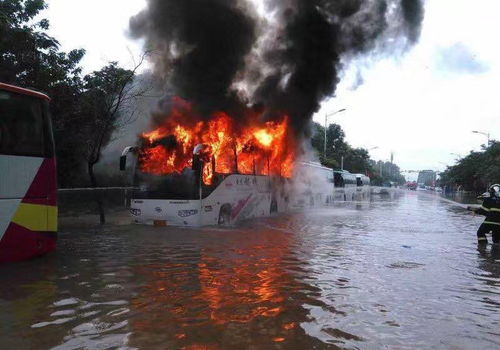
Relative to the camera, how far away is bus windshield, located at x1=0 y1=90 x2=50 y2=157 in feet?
24.2

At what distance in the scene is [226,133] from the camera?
1647 cm

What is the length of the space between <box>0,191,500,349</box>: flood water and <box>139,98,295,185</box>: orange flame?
315 centimetres

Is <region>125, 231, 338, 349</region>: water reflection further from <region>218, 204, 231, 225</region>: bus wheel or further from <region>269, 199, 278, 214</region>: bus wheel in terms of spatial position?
<region>269, 199, 278, 214</region>: bus wheel

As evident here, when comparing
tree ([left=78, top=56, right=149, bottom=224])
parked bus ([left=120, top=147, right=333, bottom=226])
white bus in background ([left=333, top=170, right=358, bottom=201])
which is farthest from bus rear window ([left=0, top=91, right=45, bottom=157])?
white bus in background ([left=333, top=170, right=358, bottom=201])

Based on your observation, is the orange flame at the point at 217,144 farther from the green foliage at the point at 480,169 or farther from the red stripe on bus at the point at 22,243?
the green foliage at the point at 480,169

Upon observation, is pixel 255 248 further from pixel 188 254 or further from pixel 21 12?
pixel 21 12

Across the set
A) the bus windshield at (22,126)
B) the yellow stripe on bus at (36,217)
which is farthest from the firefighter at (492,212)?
the bus windshield at (22,126)

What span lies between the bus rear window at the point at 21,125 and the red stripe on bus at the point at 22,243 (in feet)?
4.09

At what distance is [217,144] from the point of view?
15.8m

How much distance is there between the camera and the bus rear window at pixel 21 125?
738 centimetres

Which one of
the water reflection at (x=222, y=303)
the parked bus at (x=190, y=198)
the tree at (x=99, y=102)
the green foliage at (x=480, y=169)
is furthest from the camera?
the green foliage at (x=480, y=169)

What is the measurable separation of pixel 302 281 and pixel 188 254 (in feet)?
10.1

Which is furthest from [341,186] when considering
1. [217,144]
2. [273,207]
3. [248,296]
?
[248,296]

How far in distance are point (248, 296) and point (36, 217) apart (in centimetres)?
401
